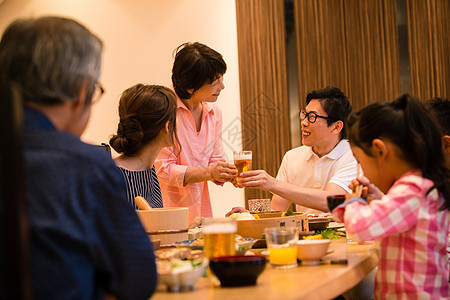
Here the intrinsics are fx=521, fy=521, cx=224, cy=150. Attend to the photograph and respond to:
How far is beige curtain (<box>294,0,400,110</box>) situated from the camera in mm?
4961

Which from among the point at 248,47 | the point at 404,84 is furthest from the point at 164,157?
the point at 404,84

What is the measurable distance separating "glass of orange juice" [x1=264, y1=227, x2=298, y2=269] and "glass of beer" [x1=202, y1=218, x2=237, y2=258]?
0.11 meters

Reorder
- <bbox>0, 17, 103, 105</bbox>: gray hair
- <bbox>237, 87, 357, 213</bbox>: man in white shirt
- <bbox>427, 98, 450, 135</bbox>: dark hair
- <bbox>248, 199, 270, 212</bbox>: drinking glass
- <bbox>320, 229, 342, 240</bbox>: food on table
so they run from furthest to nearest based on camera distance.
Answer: <bbox>237, 87, 357, 213</bbox>: man in white shirt, <bbox>248, 199, 270, 212</bbox>: drinking glass, <bbox>427, 98, 450, 135</bbox>: dark hair, <bbox>320, 229, 342, 240</bbox>: food on table, <bbox>0, 17, 103, 105</bbox>: gray hair

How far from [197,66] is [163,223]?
155 centimetres

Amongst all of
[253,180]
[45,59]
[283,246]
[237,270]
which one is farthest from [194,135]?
[45,59]

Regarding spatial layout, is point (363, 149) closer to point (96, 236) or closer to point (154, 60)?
point (96, 236)

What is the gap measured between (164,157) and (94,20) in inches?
114

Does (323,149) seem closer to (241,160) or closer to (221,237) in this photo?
(241,160)

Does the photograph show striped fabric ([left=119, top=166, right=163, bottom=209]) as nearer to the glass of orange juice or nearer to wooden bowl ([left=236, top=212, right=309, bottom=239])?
wooden bowl ([left=236, top=212, right=309, bottom=239])

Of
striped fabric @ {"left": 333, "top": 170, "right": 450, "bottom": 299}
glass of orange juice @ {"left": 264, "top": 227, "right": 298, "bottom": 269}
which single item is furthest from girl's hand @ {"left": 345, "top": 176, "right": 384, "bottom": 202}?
glass of orange juice @ {"left": 264, "top": 227, "right": 298, "bottom": 269}

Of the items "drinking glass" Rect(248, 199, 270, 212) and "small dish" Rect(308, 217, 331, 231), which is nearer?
"small dish" Rect(308, 217, 331, 231)

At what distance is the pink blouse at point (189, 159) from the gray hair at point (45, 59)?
2107mm

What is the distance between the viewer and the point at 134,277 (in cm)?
109

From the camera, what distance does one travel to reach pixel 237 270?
1.29m
